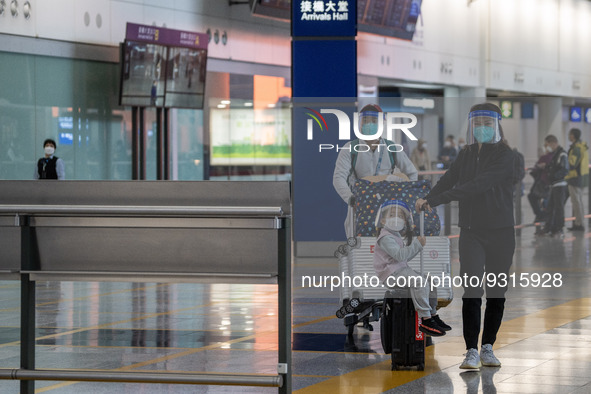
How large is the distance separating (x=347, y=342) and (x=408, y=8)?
22674 millimetres

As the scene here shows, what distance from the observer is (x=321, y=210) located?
962 cm

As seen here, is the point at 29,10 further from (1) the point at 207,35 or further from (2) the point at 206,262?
(2) the point at 206,262

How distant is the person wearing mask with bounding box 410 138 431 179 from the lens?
353 inches

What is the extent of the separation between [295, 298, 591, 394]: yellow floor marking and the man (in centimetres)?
125

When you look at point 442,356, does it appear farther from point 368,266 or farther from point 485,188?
point 485,188

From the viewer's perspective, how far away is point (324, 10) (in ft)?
54.9

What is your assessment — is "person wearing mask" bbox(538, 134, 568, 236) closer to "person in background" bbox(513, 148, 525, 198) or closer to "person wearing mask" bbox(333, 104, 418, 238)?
"person in background" bbox(513, 148, 525, 198)

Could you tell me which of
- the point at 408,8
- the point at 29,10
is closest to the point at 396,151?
the point at 29,10

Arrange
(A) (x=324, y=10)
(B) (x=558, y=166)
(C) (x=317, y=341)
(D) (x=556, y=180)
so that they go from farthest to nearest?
1. (A) (x=324, y=10)
2. (C) (x=317, y=341)
3. (B) (x=558, y=166)
4. (D) (x=556, y=180)

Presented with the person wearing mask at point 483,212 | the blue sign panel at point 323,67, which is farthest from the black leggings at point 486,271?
the blue sign panel at point 323,67

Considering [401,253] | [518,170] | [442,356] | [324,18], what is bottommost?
[442,356]

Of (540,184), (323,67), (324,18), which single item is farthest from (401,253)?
(324,18)

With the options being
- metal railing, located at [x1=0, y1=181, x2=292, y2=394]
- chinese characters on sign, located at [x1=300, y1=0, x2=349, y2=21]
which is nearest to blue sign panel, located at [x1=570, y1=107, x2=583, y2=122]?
metal railing, located at [x1=0, y1=181, x2=292, y2=394]

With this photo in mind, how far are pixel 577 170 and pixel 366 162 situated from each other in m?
1.76
